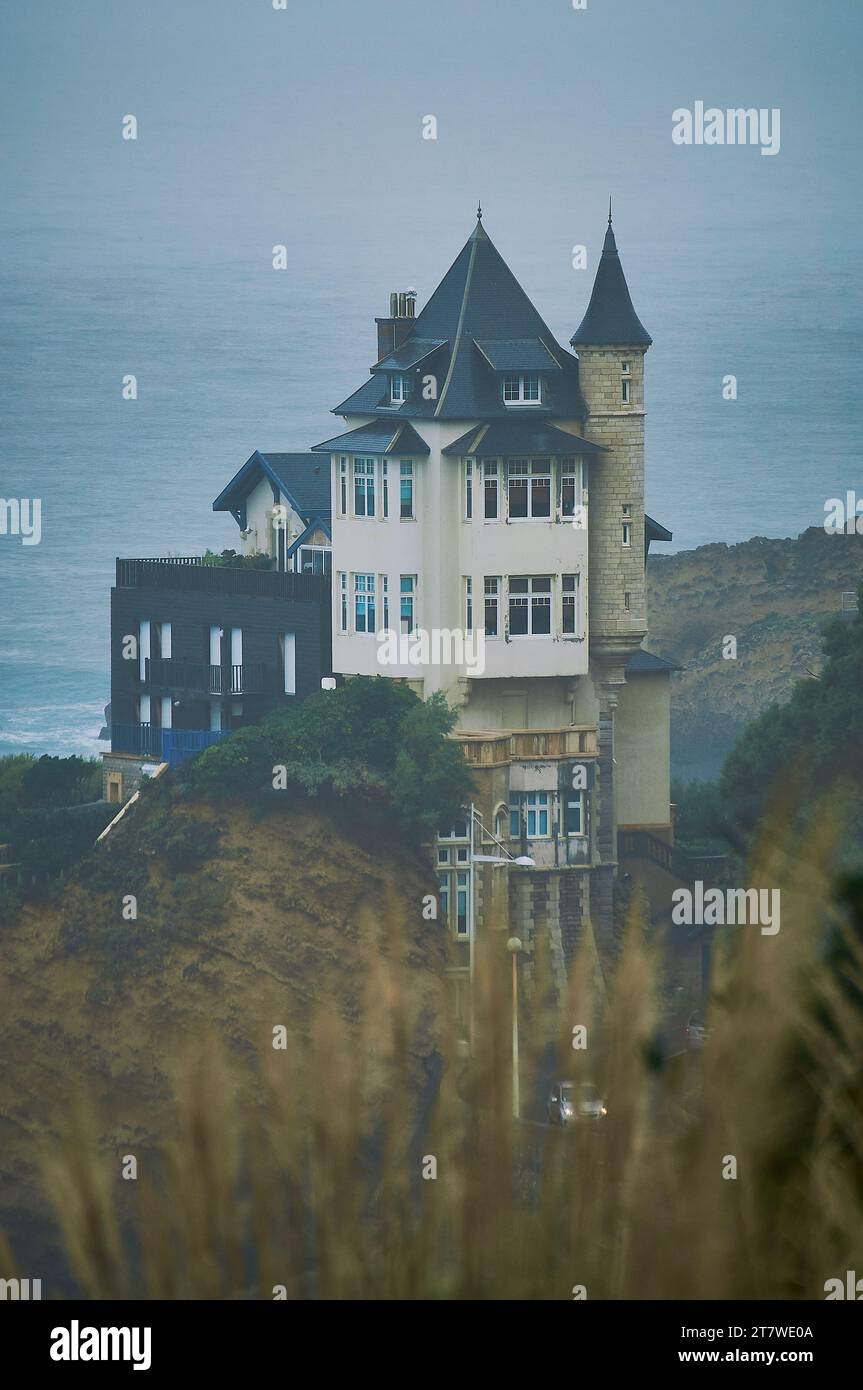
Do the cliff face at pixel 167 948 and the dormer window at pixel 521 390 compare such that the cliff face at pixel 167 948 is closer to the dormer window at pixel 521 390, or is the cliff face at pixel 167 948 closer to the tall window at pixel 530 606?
the tall window at pixel 530 606

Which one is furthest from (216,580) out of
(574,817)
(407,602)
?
(574,817)

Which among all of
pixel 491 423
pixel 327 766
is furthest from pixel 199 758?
pixel 491 423

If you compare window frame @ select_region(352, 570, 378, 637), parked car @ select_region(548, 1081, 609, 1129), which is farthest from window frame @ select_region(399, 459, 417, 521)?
parked car @ select_region(548, 1081, 609, 1129)

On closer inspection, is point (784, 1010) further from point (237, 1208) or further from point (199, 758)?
point (199, 758)

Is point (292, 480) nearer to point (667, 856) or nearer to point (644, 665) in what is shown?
point (644, 665)

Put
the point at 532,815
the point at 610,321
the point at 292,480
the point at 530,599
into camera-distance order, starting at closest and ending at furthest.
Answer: the point at 530,599
the point at 610,321
the point at 532,815
the point at 292,480

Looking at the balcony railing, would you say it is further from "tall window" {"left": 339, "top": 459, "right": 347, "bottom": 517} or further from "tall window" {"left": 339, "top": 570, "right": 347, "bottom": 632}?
"tall window" {"left": 339, "top": 459, "right": 347, "bottom": 517}
